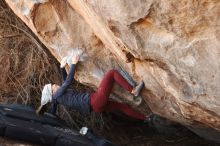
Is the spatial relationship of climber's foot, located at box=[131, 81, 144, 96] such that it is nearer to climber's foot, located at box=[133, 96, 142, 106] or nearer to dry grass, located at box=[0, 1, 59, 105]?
climber's foot, located at box=[133, 96, 142, 106]

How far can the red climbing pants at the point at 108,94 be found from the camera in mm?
4637

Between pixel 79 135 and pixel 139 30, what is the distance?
153 centimetres

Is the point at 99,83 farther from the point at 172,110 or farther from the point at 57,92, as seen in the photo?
the point at 172,110

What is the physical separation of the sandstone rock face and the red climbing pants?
0.41ft

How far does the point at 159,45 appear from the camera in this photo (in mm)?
3729

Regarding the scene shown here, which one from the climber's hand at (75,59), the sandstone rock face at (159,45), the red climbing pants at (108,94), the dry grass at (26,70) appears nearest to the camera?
the sandstone rock face at (159,45)

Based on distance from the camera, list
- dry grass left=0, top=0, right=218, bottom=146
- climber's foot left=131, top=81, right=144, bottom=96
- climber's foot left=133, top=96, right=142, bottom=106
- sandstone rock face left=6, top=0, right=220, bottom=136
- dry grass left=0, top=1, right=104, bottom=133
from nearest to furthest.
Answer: sandstone rock face left=6, top=0, right=220, bottom=136 < climber's foot left=131, top=81, right=144, bottom=96 < climber's foot left=133, top=96, right=142, bottom=106 < dry grass left=0, top=0, right=218, bottom=146 < dry grass left=0, top=1, right=104, bottom=133

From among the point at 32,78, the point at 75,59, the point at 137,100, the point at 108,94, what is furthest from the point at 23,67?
the point at 137,100

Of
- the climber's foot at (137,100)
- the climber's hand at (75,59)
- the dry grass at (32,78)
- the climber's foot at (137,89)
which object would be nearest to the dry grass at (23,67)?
the dry grass at (32,78)

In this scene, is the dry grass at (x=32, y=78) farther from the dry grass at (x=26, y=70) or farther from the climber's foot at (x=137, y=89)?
the climber's foot at (x=137, y=89)

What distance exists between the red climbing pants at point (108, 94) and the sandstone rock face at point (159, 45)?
0.41 feet

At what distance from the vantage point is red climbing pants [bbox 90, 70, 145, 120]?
4637 mm

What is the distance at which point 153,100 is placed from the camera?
463cm

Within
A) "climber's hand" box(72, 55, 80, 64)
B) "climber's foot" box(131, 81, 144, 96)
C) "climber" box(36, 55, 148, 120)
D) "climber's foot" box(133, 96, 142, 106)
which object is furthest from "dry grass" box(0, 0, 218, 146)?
"climber's foot" box(131, 81, 144, 96)
